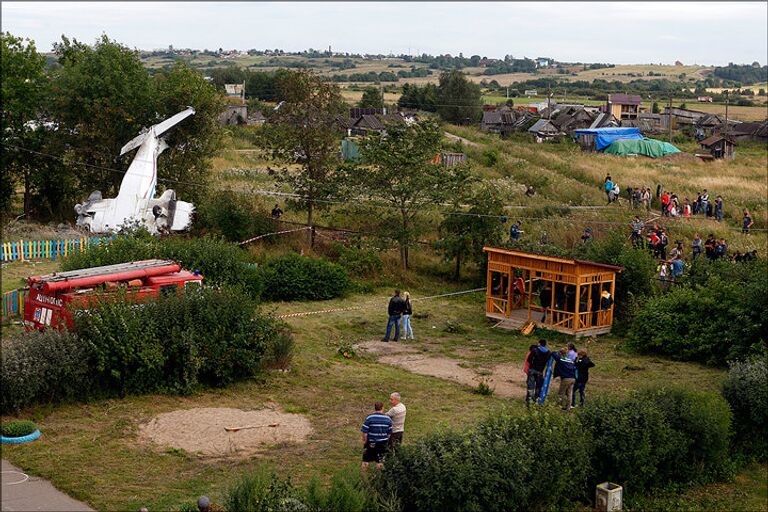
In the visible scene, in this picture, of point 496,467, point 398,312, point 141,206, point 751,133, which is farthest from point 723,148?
point 496,467

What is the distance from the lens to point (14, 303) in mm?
22969

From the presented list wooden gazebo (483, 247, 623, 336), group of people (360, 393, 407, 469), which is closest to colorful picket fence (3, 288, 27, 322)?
wooden gazebo (483, 247, 623, 336)

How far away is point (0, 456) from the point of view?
14.1 m

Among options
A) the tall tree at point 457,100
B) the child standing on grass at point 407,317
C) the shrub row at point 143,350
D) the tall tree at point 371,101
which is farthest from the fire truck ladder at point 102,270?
the tall tree at point 457,100

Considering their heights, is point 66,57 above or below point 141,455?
above

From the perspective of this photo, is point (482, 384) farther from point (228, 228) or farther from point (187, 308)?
point (228, 228)

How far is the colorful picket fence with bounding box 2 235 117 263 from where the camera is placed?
2847 cm

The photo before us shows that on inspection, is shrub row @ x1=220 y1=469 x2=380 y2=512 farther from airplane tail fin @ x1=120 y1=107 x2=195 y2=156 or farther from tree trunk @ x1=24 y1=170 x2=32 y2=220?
tree trunk @ x1=24 y1=170 x2=32 y2=220

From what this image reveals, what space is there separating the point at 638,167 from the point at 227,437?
43272 millimetres

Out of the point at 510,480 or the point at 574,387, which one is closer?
the point at 510,480

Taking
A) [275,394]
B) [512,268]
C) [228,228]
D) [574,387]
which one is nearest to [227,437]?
[275,394]

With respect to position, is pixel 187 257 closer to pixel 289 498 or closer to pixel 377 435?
pixel 377 435

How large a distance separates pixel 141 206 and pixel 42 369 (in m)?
16.7

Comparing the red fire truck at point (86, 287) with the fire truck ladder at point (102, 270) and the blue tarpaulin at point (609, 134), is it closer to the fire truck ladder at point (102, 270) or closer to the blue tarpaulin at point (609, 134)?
the fire truck ladder at point (102, 270)
